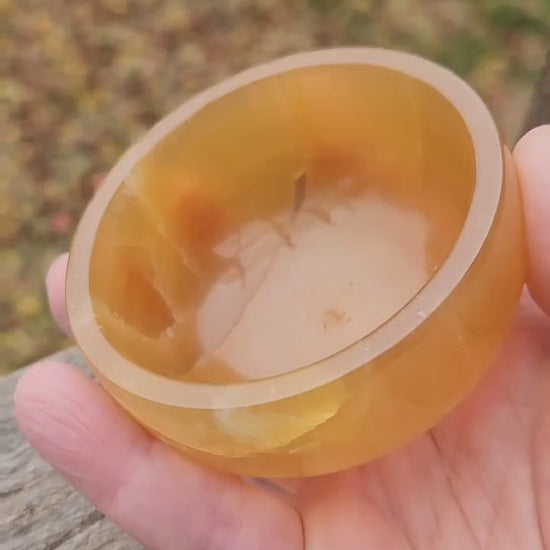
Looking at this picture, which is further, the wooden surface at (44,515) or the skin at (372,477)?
the wooden surface at (44,515)

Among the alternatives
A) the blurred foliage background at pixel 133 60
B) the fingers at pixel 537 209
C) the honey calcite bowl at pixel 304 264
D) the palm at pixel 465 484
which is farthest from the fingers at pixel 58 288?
the blurred foliage background at pixel 133 60

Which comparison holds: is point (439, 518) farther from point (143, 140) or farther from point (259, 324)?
point (143, 140)

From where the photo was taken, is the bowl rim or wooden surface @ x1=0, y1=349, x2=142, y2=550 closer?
the bowl rim

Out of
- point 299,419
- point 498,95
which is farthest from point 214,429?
point 498,95

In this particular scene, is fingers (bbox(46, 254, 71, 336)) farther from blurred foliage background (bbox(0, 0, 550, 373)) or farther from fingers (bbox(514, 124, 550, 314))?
blurred foliage background (bbox(0, 0, 550, 373))

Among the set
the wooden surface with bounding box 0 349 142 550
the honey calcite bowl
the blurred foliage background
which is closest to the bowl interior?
the honey calcite bowl

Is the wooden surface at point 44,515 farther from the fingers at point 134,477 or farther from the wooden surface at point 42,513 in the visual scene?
the fingers at point 134,477
